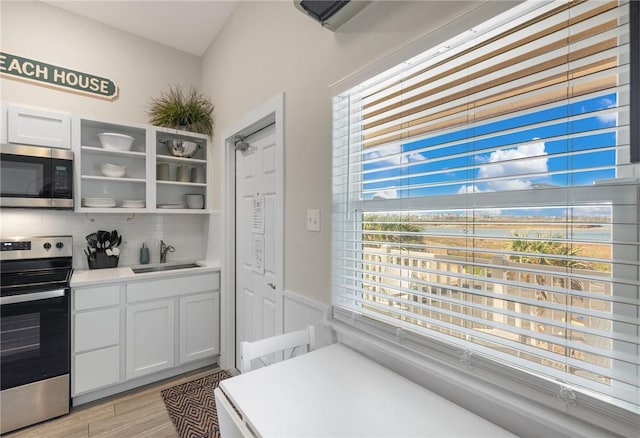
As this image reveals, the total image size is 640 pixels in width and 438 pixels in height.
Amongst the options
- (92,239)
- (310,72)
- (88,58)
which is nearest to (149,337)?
(92,239)


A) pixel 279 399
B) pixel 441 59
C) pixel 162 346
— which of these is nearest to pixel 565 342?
pixel 279 399

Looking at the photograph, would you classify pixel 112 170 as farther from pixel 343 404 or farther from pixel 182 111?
pixel 343 404

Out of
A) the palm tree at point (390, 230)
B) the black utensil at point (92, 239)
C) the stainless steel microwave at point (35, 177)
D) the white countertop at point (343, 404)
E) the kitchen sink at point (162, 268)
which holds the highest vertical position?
the stainless steel microwave at point (35, 177)

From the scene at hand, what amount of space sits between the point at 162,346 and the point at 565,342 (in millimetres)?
2800

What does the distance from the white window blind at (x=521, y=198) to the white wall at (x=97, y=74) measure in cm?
259

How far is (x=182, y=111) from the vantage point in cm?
296

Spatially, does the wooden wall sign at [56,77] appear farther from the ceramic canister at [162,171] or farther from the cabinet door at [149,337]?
the cabinet door at [149,337]

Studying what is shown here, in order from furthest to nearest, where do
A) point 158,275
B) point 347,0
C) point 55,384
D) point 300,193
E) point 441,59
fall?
point 158,275, point 55,384, point 300,193, point 347,0, point 441,59

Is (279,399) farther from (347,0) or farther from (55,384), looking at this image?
(55,384)

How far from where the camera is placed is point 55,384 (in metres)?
2.11

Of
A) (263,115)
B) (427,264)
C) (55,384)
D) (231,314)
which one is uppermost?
(263,115)

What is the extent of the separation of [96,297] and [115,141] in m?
1.34

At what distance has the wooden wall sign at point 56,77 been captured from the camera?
2.42 m

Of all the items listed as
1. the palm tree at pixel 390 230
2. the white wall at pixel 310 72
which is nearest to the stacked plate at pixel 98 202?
the white wall at pixel 310 72
